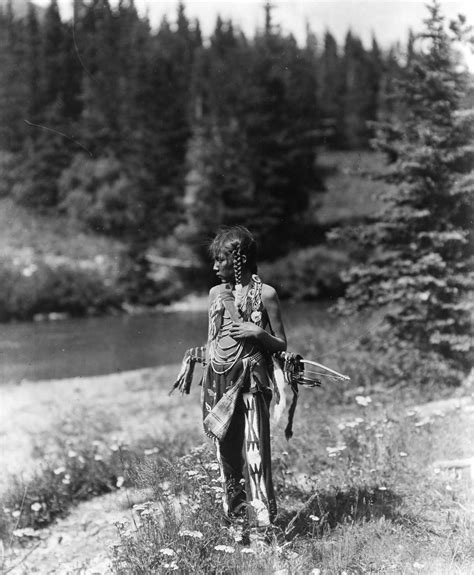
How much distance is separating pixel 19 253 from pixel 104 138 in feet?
29.5

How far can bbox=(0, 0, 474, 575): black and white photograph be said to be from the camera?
13.6 ft

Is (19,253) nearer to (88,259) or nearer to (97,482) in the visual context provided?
(88,259)

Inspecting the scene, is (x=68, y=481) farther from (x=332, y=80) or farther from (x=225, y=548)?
(x=332, y=80)

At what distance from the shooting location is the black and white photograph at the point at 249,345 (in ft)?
13.6

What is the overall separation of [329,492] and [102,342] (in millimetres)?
12770

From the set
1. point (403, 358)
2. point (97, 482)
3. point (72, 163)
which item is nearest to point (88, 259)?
point (72, 163)

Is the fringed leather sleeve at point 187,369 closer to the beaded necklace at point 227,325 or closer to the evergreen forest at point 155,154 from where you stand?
the beaded necklace at point 227,325

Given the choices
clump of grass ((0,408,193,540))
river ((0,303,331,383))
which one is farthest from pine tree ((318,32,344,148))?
clump of grass ((0,408,193,540))

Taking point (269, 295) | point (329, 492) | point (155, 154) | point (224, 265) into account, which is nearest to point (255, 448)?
point (269, 295)

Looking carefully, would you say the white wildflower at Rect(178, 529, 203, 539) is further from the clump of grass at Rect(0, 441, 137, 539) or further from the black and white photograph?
the clump of grass at Rect(0, 441, 137, 539)

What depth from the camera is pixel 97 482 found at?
21.6 ft

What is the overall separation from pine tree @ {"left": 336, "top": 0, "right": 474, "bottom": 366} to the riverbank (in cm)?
130

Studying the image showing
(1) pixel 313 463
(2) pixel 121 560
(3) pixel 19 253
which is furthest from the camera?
(3) pixel 19 253

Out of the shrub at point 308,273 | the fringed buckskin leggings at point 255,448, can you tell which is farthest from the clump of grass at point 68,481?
the shrub at point 308,273
